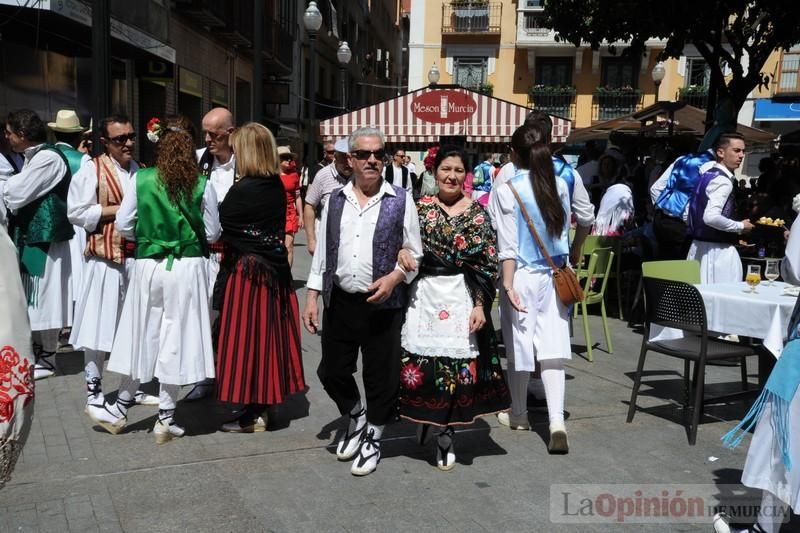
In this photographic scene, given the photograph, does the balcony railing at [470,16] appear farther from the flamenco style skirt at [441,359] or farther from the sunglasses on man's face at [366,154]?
the flamenco style skirt at [441,359]

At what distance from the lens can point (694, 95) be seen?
106 ft

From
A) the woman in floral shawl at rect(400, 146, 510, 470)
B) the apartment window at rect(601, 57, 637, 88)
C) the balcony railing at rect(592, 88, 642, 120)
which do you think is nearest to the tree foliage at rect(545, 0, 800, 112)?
the woman in floral shawl at rect(400, 146, 510, 470)

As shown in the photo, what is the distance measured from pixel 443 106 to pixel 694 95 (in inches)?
970

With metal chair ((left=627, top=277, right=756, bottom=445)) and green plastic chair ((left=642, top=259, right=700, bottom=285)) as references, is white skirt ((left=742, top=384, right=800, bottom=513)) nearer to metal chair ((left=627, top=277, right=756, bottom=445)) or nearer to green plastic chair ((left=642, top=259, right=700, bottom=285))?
metal chair ((left=627, top=277, right=756, bottom=445))

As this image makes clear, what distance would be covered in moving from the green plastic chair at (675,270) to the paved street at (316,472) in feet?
3.23

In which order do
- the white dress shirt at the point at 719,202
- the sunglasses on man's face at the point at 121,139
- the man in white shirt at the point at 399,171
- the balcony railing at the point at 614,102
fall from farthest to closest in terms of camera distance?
the balcony railing at the point at 614,102
the man in white shirt at the point at 399,171
the white dress shirt at the point at 719,202
the sunglasses on man's face at the point at 121,139

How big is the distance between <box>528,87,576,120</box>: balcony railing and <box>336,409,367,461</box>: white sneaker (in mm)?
30514

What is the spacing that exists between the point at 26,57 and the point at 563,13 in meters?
9.19

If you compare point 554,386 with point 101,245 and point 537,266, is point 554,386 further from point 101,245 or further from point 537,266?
point 101,245

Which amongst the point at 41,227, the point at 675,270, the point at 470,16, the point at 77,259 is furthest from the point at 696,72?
the point at 41,227

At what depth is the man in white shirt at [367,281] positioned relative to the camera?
13.6ft

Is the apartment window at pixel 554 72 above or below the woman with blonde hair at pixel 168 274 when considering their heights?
above

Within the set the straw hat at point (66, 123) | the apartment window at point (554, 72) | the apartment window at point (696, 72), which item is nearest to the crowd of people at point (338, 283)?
the straw hat at point (66, 123)

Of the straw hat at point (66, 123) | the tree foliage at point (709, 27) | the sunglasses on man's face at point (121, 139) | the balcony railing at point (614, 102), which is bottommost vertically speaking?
the sunglasses on man's face at point (121, 139)
